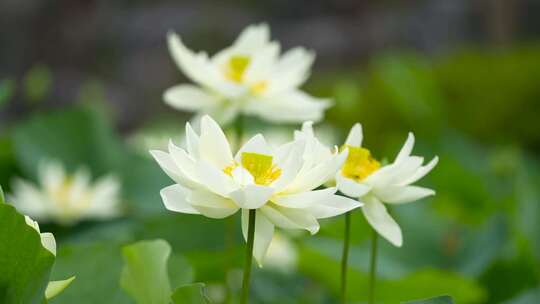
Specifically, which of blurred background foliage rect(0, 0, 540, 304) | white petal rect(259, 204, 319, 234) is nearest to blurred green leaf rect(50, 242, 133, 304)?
blurred background foliage rect(0, 0, 540, 304)

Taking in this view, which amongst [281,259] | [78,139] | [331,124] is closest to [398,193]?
[281,259]

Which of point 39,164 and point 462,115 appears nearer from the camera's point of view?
point 39,164

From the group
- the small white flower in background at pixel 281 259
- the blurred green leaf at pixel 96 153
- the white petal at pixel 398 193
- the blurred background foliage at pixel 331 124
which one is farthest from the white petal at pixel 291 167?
the blurred green leaf at pixel 96 153

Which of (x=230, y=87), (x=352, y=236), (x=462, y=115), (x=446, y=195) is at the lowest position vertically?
(x=462, y=115)

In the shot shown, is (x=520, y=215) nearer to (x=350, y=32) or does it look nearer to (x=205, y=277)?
(x=205, y=277)

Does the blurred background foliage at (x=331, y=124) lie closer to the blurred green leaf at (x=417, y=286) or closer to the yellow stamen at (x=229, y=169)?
the blurred green leaf at (x=417, y=286)

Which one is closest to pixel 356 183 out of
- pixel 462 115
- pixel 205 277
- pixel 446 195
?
pixel 205 277
